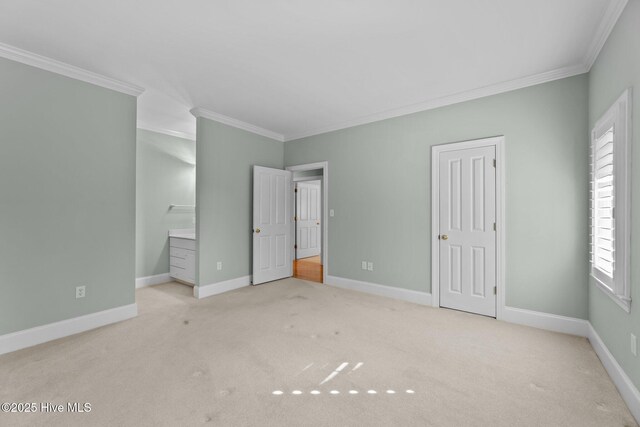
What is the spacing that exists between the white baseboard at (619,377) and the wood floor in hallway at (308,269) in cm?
347

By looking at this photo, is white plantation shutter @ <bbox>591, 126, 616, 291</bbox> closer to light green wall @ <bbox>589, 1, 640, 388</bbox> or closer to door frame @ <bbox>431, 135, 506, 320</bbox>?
light green wall @ <bbox>589, 1, 640, 388</bbox>

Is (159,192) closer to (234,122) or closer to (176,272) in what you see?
(176,272)

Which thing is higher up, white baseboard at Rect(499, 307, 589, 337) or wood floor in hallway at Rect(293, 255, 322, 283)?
white baseboard at Rect(499, 307, 589, 337)

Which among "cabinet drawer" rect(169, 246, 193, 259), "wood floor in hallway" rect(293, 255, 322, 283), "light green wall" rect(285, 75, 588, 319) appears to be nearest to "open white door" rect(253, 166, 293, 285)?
"wood floor in hallway" rect(293, 255, 322, 283)

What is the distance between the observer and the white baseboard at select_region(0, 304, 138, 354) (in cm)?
251

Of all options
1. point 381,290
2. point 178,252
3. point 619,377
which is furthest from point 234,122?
point 619,377

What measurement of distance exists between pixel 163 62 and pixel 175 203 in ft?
9.68

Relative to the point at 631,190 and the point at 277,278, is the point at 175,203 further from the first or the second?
the point at 631,190

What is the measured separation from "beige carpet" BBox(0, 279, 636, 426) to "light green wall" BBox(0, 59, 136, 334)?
438 millimetres

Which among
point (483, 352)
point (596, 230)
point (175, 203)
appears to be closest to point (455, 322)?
point (483, 352)

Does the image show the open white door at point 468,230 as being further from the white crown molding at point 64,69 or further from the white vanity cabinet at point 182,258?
the white crown molding at point 64,69

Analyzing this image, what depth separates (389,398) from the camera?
1879 millimetres

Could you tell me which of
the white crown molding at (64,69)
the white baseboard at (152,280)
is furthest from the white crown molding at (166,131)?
the white baseboard at (152,280)

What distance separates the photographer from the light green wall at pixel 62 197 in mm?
2547
